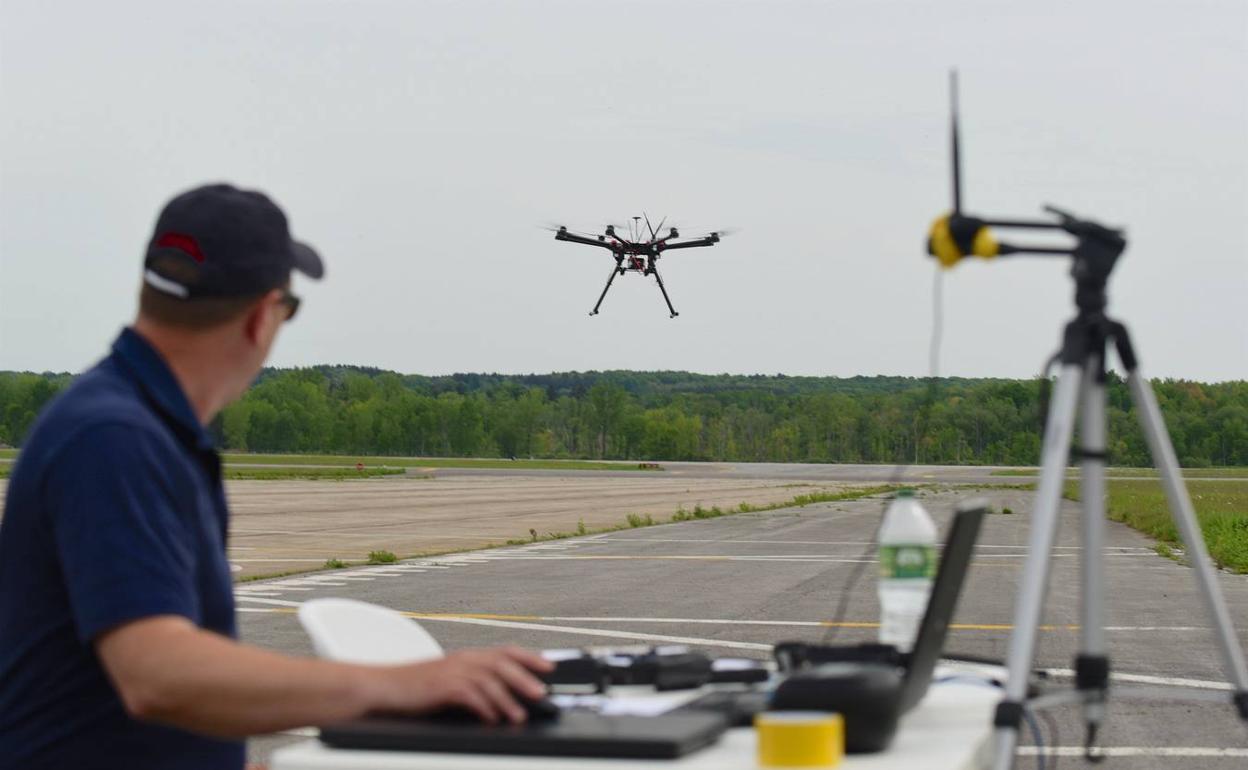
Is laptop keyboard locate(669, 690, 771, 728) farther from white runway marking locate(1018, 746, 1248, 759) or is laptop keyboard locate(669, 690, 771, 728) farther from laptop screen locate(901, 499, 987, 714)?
white runway marking locate(1018, 746, 1248, 759)

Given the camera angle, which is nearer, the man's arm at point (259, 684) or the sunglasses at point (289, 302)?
the man's arm at point (259, 684)

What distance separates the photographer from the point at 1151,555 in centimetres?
2270

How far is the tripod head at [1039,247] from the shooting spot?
102 inches

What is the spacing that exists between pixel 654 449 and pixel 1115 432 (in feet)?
560

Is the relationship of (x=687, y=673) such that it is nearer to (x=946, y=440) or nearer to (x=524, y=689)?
(x=524, y=689)

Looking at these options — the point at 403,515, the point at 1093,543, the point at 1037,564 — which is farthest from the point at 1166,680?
the point at 403,515

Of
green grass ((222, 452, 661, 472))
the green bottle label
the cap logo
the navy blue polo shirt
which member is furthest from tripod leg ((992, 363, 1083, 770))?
green grass ((222, 452, 661, 472))

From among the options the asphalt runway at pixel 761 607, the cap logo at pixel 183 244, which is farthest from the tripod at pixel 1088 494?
the asphalt runway at pixel 761 607

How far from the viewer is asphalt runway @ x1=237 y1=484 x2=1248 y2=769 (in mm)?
8594

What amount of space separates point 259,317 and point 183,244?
17cm

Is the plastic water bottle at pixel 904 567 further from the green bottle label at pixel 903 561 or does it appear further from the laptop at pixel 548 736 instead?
the laptop at pixel 548 736

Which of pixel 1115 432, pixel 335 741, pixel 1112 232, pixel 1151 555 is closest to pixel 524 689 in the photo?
pixel 335 741

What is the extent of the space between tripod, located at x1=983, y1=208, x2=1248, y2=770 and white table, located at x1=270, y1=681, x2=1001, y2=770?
0.38 ft

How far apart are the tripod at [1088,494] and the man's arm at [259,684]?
0.88 metres
